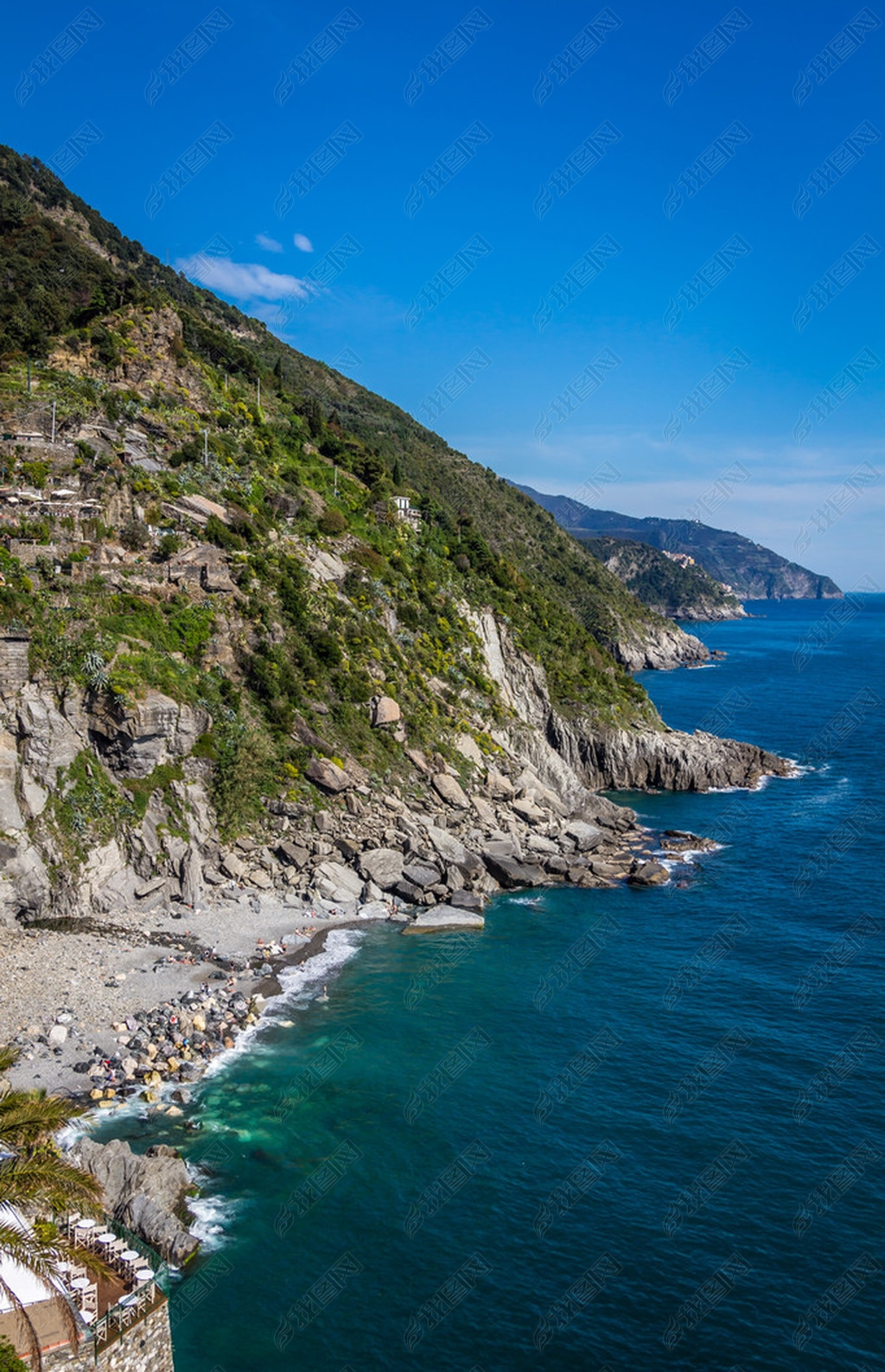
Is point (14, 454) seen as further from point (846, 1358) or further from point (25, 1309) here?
point (846, 1358)

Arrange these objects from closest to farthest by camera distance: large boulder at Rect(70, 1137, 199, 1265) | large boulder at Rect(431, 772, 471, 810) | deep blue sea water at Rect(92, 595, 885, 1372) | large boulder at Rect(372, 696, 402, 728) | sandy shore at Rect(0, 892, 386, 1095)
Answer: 1. deep blue sea water at Rect(92, 595, 885, 1372)
2. large boulder at Rect(70, 1137, 199, 1265)
3. sandy shore at Rect(0, 892, 386, 1095)
4. large boulder at Rect(431, 772, 471, 810)
5. large boulder at Rect(372, 696, 402, 728)

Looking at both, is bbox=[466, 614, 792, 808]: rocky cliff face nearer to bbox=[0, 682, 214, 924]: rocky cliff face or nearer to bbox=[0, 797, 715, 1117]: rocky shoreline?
bbox=[0, 797, 715, 1117]: rocky shoreline

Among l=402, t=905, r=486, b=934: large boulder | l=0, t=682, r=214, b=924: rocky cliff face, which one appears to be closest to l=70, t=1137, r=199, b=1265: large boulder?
l=0, t=682, r=214, b=924: rocky cliff face

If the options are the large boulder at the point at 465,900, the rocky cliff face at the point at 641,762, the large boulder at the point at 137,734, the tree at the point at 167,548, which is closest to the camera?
the large boulder at the point at 137,734

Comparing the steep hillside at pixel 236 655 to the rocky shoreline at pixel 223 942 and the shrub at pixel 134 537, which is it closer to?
the shrub at pixel 134 537

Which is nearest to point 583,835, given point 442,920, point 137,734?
point 442,920

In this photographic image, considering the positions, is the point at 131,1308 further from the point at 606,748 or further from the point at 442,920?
the point at 606,748

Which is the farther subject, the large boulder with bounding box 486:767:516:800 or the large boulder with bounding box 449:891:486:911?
the large boulder with bounding box 486:767:516:800

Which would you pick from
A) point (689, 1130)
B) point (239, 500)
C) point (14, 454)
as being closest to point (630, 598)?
point (239, 500)

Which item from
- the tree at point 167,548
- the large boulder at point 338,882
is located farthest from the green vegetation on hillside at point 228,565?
the large boulder at point 338,882
